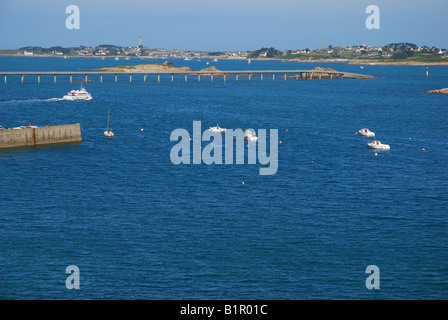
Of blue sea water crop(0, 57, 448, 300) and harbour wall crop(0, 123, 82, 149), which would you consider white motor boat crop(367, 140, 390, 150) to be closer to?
blue sea water crop(0, 57, 448, 300)

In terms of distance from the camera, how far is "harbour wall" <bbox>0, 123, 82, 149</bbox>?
95.9 metres

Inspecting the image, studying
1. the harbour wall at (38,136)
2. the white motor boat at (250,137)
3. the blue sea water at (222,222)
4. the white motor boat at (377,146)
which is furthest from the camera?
the white motor boat at (250,137)

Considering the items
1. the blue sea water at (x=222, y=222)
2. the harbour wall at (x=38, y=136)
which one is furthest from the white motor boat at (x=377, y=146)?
the harbour wall at (x=38, y=136)

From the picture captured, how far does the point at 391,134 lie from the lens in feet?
406

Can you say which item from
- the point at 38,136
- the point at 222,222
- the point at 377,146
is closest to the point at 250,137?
the point at 377,146

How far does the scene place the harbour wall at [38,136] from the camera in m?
95.9

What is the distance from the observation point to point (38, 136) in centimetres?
9988

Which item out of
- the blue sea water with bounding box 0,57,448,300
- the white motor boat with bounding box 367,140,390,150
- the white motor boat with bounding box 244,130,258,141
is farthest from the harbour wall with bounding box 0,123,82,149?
the white motor boat with bounding box 367,140,390,150

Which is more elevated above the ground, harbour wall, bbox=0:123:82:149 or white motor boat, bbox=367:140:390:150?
harbour wall, bbox=0:123:82:149

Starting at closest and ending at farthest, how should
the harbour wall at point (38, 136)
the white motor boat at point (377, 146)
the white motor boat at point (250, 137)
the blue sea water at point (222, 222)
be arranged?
the blue sea water at point (222, 222) → the harbour wall at point (38, 136) → the white motor boat at point (377, 146) → the white motor boat at point (250, 137)

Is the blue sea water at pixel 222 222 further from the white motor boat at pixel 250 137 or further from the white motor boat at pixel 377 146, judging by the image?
the white motor boat at pixel 250 137

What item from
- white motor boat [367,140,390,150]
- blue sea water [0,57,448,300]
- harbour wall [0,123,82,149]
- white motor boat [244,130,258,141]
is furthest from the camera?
white motor boat [244,130,258,141]

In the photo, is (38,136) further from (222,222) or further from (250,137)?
(222,222)
